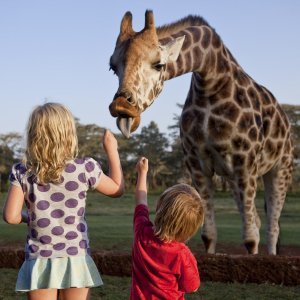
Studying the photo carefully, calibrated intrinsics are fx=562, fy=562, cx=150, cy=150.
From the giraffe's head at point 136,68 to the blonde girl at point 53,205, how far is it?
177cm

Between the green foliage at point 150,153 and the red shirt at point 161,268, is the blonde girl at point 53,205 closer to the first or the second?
the red shirt at point 161,268

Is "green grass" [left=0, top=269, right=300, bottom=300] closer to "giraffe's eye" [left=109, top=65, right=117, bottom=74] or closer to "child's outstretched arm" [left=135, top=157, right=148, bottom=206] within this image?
"giraffe's eye" [left=109, top=65, right=117, bottom=74]

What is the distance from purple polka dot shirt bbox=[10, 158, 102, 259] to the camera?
10.6ft

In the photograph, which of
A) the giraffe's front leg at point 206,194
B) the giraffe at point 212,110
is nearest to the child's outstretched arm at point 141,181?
the giraffe at point 212,110

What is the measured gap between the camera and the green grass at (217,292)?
19.0 ft

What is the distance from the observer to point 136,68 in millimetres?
5305

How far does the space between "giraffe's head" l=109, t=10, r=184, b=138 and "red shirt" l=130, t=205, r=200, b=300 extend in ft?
6.43

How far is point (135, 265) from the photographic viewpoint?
328 cm

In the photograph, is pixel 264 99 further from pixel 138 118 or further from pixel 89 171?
pixel 89 171

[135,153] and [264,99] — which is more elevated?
[264,99]

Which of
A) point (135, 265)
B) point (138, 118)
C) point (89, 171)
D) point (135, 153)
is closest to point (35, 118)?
point (89, 171)

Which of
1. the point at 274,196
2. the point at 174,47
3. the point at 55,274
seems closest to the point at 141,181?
the point at 55,274

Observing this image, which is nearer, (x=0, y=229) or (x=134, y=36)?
(x=134, y=36)

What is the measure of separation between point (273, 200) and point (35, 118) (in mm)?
5404
